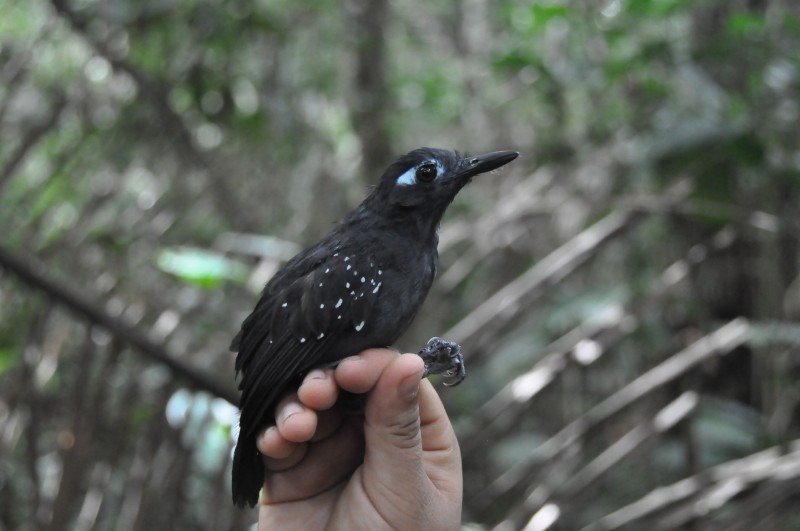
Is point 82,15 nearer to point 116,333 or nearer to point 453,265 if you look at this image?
point 116,333

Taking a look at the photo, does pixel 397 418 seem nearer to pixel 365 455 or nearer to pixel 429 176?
pixel 365 455

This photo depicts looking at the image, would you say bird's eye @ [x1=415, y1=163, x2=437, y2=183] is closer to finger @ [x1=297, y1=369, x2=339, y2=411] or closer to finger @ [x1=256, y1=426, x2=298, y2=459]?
finger @ [x1=297, y1=369, x2=339, y2=411]

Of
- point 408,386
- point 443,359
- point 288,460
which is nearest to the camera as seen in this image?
point 408,386

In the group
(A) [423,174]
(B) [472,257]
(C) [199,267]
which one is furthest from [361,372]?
(B) [472,257]

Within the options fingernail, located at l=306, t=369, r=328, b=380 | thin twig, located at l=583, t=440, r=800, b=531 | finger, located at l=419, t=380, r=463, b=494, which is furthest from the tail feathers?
thin twig, located at l=583, t=440, r=800, b=531

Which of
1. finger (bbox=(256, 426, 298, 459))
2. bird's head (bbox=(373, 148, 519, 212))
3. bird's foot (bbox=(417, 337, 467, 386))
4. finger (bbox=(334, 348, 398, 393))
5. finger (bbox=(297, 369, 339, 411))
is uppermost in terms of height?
bird's head (bbox=(373, 148, 519, 212))

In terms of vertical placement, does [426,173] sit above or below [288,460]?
above

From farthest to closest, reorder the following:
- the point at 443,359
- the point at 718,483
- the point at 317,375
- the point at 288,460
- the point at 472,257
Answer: the point at 472,257, the point at 718,483, the point at 443,359, the point at 288,460, the point at 317,375
